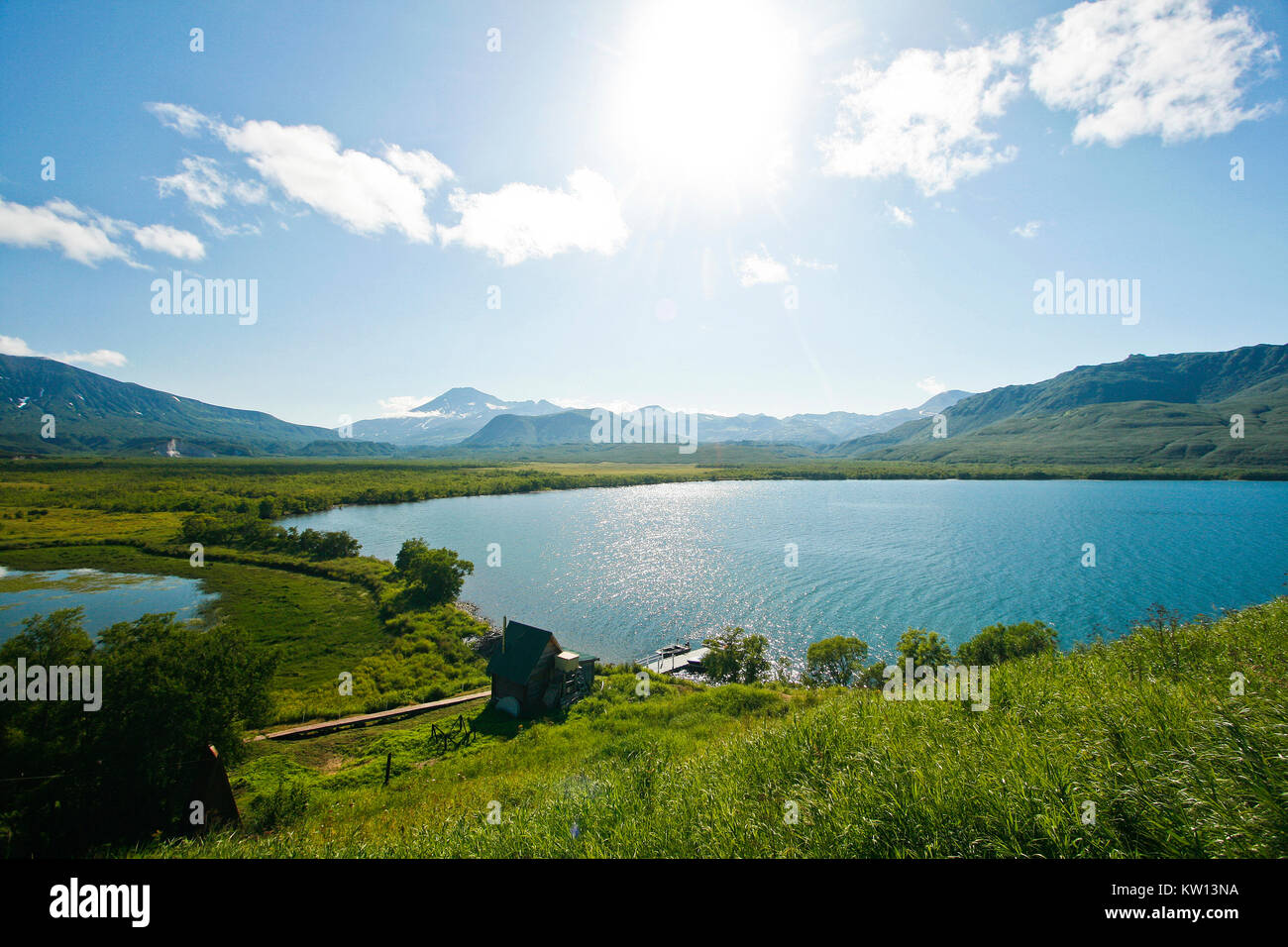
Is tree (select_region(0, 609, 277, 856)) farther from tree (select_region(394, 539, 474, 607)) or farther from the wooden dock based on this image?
tree (select_region(394, 539, 474, 607))

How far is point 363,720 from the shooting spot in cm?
2888

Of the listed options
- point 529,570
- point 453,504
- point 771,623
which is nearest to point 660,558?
point 529,570

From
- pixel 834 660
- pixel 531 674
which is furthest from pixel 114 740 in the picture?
pixel 834 660

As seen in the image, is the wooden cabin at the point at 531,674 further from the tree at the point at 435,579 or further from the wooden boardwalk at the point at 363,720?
the tree at the point at 435,579

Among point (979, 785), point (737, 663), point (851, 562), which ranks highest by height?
point (979, 785)

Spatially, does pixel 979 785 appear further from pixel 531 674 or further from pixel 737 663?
pixel 737 663

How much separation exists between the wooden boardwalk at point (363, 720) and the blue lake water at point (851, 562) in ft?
46.3

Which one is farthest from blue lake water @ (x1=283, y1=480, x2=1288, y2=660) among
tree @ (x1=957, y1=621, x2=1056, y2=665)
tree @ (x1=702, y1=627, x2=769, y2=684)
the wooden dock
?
tree @ (x1=957, y1=621, x2=1056, y2=665)

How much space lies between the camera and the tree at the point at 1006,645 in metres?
28.5

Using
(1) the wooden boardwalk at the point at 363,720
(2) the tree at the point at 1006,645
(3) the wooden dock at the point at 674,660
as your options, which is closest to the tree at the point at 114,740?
(1) the wooden boardwalk at the point at 363,720

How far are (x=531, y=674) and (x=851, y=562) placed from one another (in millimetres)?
54055

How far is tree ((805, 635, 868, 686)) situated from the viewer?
35.0 m
